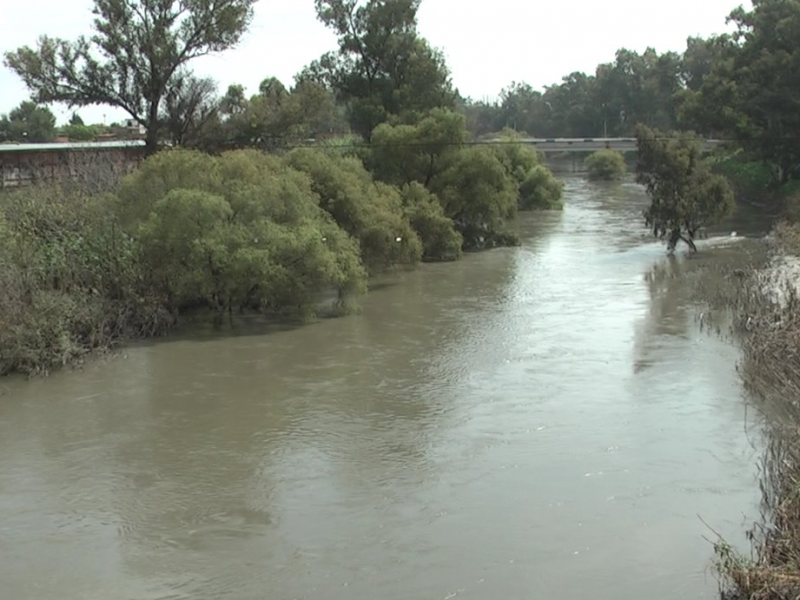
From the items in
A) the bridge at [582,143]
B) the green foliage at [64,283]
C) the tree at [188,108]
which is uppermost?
the tree at [188,108]

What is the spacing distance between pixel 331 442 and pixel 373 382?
3.30 m

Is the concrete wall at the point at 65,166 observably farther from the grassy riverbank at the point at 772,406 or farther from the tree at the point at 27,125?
the tree at the point at 27,125

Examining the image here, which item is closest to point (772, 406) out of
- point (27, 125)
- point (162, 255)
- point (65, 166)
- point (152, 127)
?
point (162, 255)

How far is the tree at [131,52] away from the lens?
32.3 meters

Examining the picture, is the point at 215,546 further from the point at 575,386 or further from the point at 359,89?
the point at 359,89

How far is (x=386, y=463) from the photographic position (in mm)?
12695

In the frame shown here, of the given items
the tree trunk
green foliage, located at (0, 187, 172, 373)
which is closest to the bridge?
the tree trunk

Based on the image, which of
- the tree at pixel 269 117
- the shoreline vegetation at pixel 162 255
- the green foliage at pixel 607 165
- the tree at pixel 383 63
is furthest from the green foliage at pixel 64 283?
the green foliage at pixel 607 165

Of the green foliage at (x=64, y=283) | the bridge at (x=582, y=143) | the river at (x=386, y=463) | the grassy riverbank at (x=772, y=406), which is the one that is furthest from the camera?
the bridge at (x=582, y=143)

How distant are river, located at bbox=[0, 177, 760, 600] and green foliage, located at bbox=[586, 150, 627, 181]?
50.5 meters

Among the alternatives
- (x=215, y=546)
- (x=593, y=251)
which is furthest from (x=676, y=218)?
(x=215, y=546)

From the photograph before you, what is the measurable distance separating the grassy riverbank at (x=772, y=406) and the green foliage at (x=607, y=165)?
43.1 metres

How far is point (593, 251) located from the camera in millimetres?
32406

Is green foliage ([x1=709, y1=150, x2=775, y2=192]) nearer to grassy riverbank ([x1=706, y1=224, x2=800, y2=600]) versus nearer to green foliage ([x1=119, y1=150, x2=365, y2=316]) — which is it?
grassy riverbank ([x1=706, y1=224, x2=800, y2=600])
